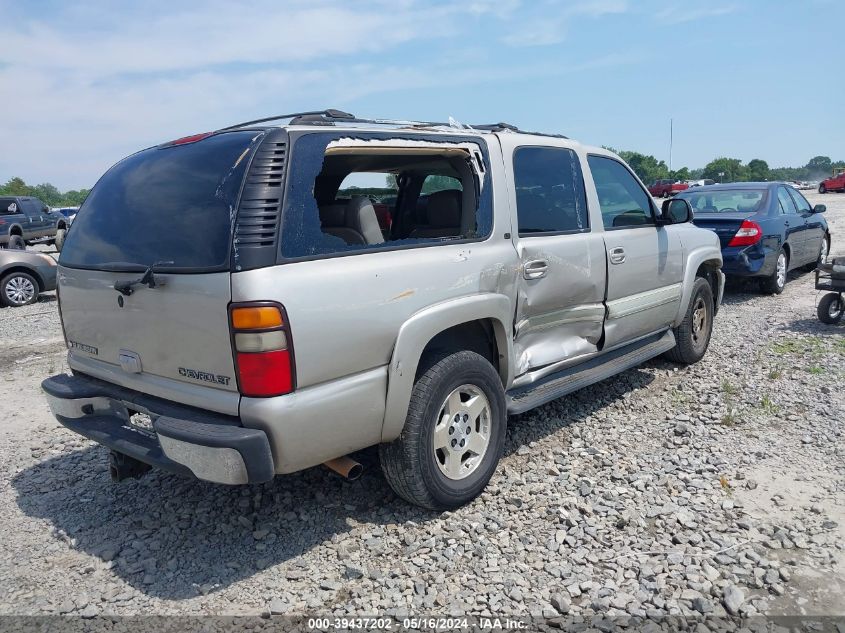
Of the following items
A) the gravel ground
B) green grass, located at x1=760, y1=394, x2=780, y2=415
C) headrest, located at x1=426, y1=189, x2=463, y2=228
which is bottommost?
the gravel ground

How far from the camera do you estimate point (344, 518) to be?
353 cm

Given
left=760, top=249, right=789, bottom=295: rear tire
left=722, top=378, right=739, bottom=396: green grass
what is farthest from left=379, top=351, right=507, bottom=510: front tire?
left=760, top=249, right=789, bottom=295: rear tire

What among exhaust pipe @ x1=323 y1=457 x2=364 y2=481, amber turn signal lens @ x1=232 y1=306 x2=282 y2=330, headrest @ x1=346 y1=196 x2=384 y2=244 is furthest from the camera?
headrest @ x1=346 y1=196 x2=384 y2=244

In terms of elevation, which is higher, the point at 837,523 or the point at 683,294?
the point at 683,294

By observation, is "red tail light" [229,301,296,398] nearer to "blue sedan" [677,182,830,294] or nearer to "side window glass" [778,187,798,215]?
"blue sedan" [677,182,830,294]

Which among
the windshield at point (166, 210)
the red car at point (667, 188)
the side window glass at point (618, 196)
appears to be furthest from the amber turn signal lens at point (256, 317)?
the red car at point (667, 188)

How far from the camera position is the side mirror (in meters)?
5.26

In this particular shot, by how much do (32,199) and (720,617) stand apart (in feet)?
81.9

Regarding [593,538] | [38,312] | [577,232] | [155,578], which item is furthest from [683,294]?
[38,312]

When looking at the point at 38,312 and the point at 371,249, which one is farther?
the point at 38,312

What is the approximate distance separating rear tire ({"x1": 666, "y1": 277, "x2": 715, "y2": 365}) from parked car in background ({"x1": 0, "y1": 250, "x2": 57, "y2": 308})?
35.1ft

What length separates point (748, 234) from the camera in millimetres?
8703

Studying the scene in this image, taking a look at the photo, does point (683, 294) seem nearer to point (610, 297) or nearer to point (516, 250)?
point (610, 297)

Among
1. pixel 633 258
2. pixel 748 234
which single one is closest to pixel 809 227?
pixel 748 234
